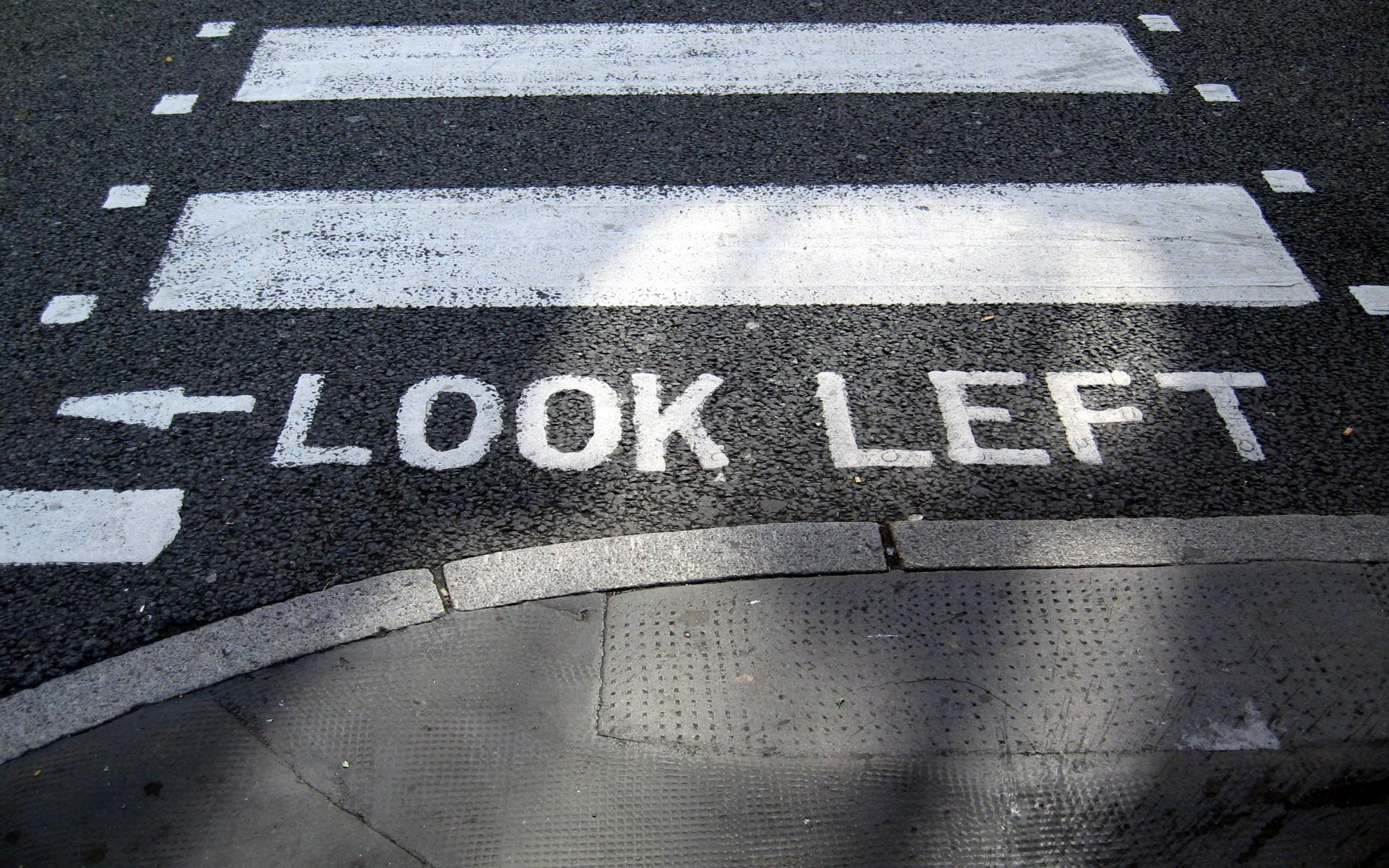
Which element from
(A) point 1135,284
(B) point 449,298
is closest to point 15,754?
(B) point 449,298

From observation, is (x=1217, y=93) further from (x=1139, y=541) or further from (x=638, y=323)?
(x=638, y=323)

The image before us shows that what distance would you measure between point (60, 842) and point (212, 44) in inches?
175

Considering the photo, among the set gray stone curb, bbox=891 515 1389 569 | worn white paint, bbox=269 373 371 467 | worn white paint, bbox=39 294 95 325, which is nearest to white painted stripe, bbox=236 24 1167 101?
worn white paint, bbox=39 294 95 325

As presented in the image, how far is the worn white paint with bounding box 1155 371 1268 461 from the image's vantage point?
3701 millimetres

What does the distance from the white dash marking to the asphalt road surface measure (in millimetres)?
32

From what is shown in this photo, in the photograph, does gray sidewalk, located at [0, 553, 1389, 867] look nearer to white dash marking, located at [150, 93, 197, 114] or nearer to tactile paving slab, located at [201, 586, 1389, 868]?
tactile paving slab, located at [201, 586, 1389, 868]

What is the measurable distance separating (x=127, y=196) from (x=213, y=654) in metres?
2.58

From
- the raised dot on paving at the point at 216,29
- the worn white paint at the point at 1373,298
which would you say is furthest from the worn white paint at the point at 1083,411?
the raised dot on paving at the point at 216,29

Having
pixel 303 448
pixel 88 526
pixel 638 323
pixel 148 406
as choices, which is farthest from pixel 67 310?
pixel 638 323

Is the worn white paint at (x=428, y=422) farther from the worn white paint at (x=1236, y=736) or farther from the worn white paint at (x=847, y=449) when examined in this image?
the worn white paint at (x=1236, y=736)

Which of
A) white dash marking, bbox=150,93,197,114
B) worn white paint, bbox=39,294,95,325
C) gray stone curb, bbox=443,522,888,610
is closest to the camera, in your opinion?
gray stone curb, bbox=443,522,888,610

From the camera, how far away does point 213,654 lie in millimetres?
3047

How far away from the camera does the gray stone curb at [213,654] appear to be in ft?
9.53

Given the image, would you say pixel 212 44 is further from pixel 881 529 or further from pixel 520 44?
pixel 881 529
